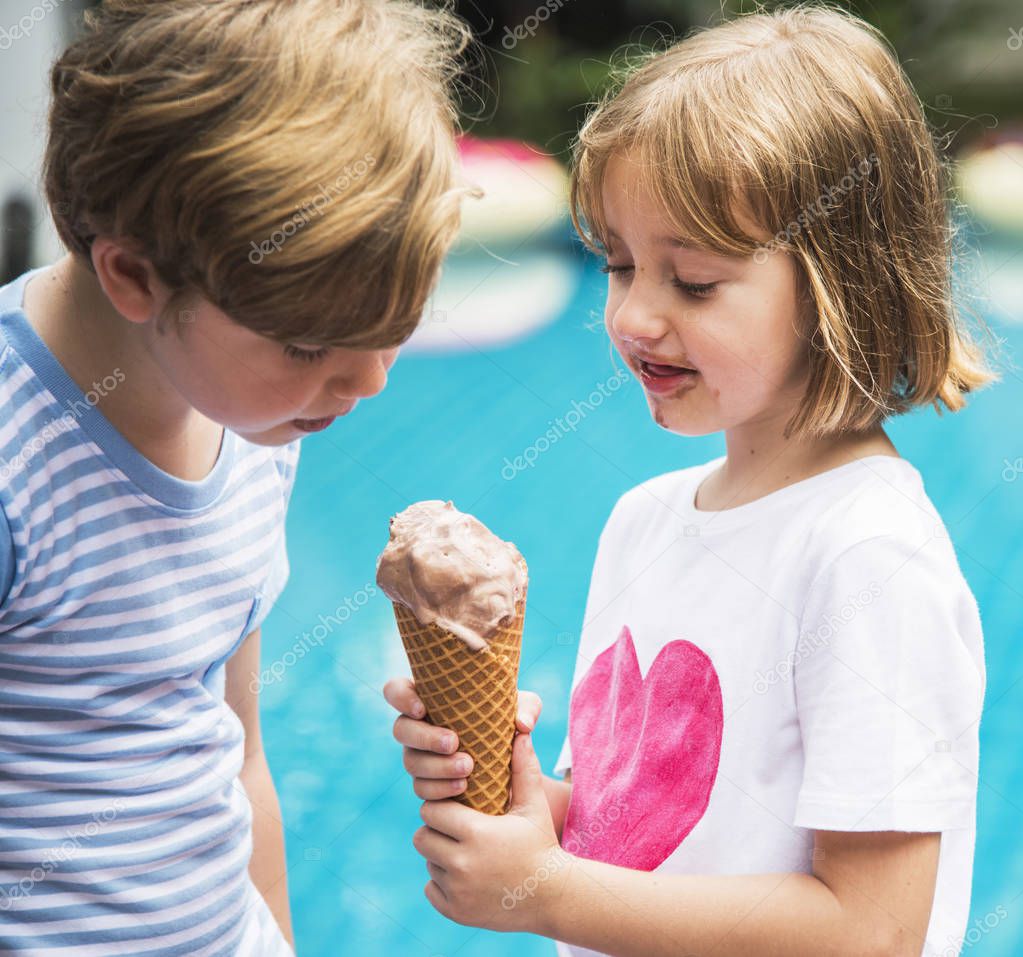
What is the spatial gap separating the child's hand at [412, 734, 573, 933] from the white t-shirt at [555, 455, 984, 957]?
0.11 metres

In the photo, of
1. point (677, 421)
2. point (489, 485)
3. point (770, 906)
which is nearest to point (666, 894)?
point (770, 906)

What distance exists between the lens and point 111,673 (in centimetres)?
102

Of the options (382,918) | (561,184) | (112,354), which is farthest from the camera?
(561,184)

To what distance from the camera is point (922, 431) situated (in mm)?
4512

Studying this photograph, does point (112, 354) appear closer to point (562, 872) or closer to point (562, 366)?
point (562, 872)

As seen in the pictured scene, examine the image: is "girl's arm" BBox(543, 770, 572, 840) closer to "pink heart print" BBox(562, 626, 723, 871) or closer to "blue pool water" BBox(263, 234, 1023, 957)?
"pink heart print" BBox(562, 626, 723, 871)

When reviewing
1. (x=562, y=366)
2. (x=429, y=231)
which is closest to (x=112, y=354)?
(x=429, y=231)

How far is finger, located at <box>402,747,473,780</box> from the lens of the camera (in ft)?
3.52

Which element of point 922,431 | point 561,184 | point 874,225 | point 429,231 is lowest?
point 561,184

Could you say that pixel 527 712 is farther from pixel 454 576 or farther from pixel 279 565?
pixel 279 565

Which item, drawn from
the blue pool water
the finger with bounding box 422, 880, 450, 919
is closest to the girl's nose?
the blue pool water

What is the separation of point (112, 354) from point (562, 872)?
64 cm

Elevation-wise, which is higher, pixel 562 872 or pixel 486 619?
pixel 486 619

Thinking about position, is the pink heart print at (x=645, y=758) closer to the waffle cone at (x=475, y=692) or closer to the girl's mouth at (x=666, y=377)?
the waffle cone at (x=475, y=692)
